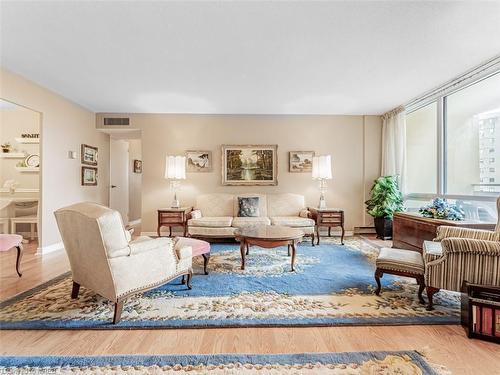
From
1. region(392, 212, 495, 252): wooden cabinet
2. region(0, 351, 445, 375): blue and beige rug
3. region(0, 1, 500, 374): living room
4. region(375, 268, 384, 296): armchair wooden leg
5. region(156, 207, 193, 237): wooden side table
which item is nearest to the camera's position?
region(0, 351, 445, 375): blue and beige rug

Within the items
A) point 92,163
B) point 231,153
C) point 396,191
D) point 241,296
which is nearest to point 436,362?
point 241,296

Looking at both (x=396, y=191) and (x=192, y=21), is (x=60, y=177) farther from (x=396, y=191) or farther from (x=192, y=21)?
(x=396, y=191)

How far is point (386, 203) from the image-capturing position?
16.3 ft

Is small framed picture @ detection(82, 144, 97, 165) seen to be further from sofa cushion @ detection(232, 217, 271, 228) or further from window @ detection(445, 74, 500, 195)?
window @ detection(445, 74, 500, 195)

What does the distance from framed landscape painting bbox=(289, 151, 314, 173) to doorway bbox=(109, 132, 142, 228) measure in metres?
3.68

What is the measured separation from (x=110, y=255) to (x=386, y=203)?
15.9 feet

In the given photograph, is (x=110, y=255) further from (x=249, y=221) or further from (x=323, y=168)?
(x=323, y=168)

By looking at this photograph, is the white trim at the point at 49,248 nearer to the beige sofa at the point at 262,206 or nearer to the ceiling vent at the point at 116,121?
the beige sofa at the point at 262,206

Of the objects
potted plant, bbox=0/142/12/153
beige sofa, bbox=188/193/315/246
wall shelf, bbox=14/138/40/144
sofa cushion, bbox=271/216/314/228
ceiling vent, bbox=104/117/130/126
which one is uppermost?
ceiling vent, bbox=104/117/130/126

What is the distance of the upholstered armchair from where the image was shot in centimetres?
195

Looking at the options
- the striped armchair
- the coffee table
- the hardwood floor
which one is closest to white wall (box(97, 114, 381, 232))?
the coffee table

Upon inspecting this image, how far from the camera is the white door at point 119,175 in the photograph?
6.18m

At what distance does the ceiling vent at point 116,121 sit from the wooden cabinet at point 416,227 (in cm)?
570

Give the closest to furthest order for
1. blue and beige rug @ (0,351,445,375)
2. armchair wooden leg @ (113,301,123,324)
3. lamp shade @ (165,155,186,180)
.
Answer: blue and beige rug @ (0,351,445,375) < armchair wooden leg @ (113,301,123,324) < lamp shade @ (165,155,186,180)
